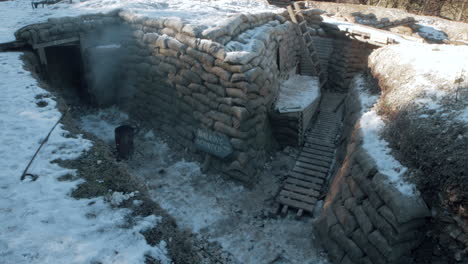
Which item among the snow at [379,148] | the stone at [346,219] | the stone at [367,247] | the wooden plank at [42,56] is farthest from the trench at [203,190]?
the snow at [379,148]

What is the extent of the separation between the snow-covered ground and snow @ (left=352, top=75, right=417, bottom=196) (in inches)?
70.8

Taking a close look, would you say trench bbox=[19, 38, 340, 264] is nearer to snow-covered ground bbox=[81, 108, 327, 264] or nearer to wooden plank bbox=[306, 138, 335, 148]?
snow-covered ground bbox=[81, 108, 327, 264]

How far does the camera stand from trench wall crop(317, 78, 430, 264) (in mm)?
4422

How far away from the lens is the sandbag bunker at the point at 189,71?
7.00 m

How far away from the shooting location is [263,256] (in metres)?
5.68

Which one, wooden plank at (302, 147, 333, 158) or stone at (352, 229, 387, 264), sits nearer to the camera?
stone at (352, 229, 387, 264)

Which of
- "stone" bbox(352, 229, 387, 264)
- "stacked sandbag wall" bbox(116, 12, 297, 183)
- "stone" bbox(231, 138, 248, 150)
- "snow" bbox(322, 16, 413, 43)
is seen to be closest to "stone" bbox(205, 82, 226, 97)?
"stacked sandbag wall" bbox(116, 12, 297, 183)

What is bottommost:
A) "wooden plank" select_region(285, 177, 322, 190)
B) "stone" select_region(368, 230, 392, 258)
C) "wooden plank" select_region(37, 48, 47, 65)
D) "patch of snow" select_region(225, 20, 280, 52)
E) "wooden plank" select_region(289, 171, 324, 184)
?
"wooden plank" select_region(285, 177, 322, 190)

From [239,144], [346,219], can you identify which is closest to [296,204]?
[346,219]

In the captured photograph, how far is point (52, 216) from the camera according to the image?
12.1 ft

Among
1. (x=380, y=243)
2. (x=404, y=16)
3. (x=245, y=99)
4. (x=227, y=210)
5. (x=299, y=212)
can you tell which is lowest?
(x=227, y=210)

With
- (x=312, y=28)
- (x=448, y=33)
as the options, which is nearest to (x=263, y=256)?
(x=312, y=28)

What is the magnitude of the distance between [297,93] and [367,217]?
15.9 feet

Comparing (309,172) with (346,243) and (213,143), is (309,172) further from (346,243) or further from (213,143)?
(346,243)
